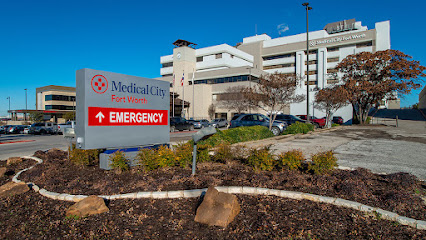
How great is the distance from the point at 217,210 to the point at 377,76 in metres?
34.9

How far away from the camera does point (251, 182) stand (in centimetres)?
504

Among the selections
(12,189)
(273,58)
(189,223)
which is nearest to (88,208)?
(189,223)

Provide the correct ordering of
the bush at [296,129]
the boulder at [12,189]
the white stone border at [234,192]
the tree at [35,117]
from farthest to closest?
the tree at [35,117] → the bush at [296,129] → the boulder at [12,189] → the white stone border at [234,192]

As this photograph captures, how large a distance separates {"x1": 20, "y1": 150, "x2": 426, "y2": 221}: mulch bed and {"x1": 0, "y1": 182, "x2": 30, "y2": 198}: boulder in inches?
13.1

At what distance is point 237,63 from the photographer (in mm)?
70000

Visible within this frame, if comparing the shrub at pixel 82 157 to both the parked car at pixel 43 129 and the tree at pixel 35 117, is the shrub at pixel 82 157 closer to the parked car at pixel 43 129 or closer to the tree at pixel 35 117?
the parked car at pixel 43 129

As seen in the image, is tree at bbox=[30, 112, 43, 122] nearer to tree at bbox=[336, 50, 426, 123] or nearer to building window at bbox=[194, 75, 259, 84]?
building window at bbox=[194, 75, 259, 84]

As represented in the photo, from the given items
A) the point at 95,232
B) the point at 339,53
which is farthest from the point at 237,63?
the point at 95,232

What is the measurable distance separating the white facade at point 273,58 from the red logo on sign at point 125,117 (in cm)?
5082

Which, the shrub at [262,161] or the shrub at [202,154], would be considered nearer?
the shrub at [262,161]

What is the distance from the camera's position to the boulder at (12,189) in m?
4.60

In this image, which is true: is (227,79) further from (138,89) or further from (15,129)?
(138,89)

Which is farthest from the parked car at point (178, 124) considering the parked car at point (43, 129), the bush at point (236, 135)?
the bush at point (236, 135)

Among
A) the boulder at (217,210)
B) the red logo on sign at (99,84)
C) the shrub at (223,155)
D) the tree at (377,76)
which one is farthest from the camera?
the tree at (377,76)
